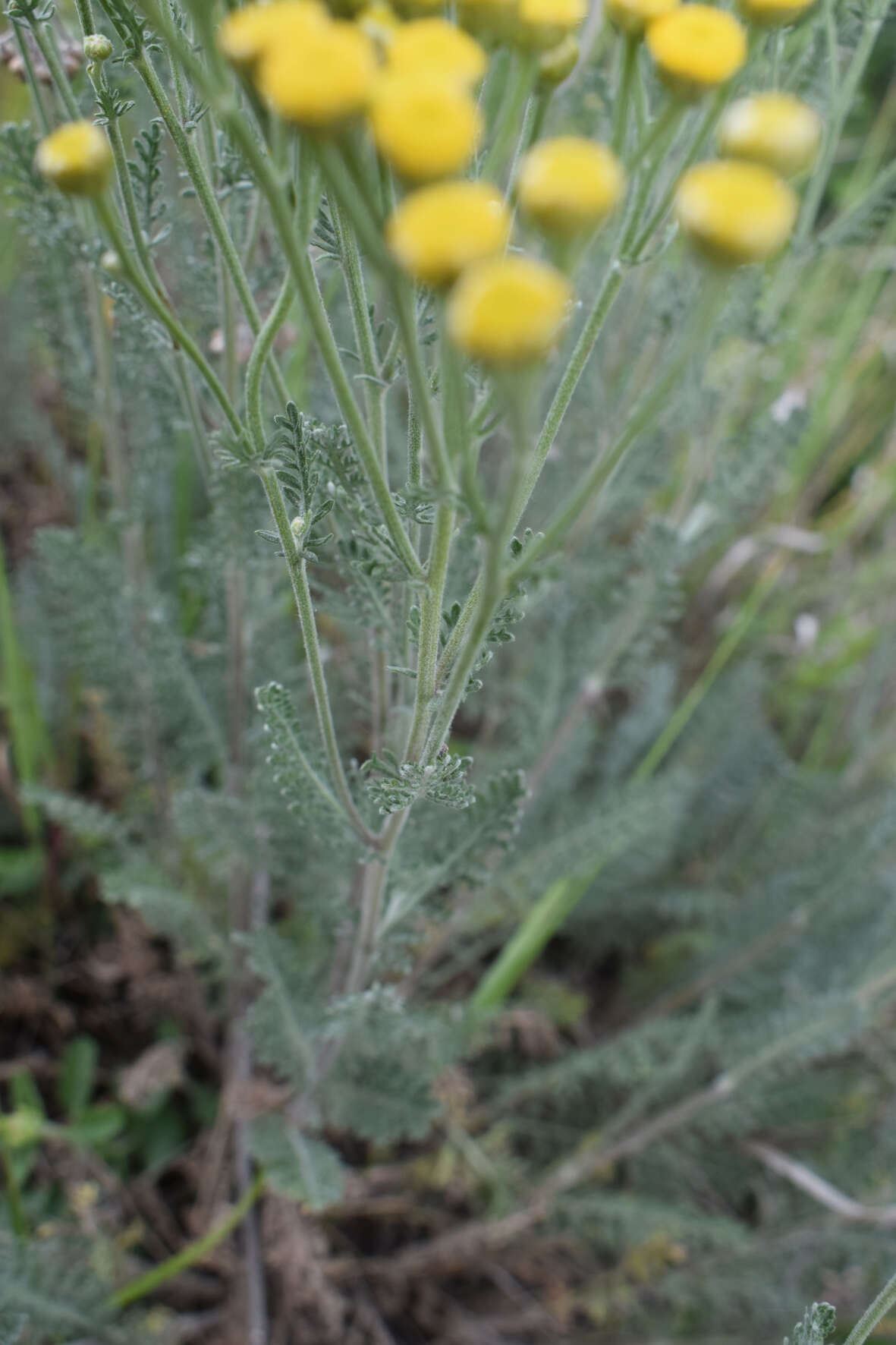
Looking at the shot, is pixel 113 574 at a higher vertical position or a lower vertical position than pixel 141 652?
higher

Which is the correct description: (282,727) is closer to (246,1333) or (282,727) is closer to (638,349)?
(246,1333)

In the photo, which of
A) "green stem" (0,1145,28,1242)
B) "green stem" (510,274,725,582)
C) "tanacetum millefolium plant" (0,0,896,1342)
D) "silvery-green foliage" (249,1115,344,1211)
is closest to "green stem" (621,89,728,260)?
"tanacetum millefolium plant" (0,0,896,1342)

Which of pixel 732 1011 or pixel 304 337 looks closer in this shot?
pixel 304 337

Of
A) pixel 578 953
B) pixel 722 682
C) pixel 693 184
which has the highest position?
pixel 693 184

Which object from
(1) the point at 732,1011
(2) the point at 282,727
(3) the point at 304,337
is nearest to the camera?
(2) the point at 282,727

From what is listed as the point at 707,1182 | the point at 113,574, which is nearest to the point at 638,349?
the point at 113,574

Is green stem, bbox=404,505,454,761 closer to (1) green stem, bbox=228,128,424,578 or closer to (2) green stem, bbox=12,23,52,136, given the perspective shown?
(1) green stem, bbox=228,128,424,578
